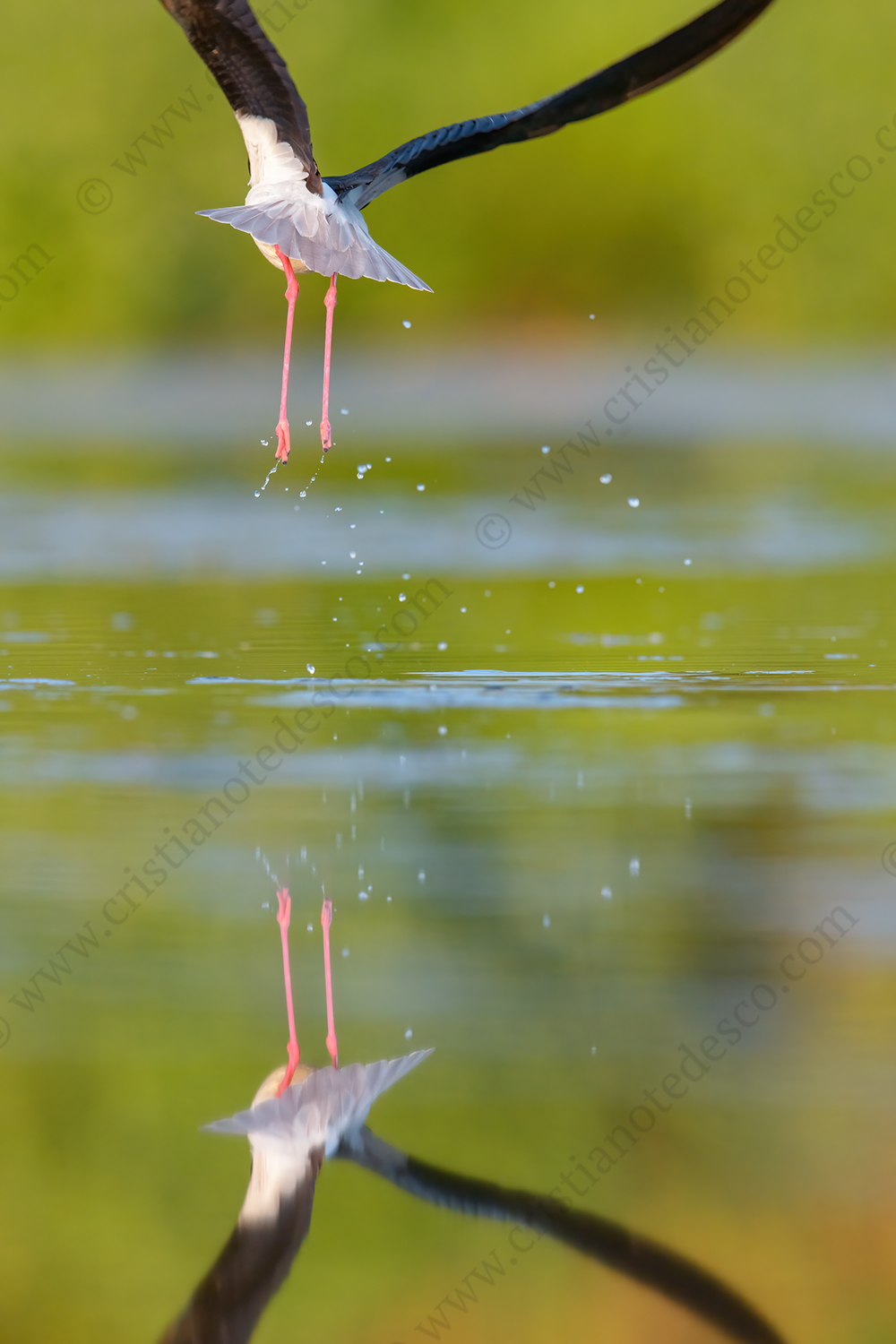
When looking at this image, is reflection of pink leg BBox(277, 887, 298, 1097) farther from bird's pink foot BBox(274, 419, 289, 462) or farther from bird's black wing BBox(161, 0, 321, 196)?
bird's black wing BBox(161, 0, 321, 196)

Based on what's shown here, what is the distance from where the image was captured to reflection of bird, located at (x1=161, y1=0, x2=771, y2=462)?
289 inches

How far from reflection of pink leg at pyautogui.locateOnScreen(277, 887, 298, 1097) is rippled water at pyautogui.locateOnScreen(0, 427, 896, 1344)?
0.03 metres

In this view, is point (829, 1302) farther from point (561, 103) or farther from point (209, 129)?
point (209, 129)

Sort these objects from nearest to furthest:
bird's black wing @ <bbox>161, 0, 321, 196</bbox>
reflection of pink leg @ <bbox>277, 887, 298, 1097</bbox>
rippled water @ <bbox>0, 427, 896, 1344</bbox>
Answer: rippled water @ <bbox>0, 427, 896, 1344</bbox> < reflection of pink leg @ <bbox>277, 887, 298, 1097</bbox> < bird's black wing @ <bbox>161, 0, 321, 196</bbox>

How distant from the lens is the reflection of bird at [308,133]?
734cm

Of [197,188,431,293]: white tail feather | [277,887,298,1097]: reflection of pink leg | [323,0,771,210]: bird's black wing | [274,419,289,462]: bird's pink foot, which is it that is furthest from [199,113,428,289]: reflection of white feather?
[277,887,298,1097]: reflection of pink leg

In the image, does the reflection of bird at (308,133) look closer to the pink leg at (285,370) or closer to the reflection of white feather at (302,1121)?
the pink leg at (285,370)

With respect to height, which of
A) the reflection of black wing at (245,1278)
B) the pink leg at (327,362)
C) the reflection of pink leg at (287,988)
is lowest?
the reflection of black wing at (245,1278)

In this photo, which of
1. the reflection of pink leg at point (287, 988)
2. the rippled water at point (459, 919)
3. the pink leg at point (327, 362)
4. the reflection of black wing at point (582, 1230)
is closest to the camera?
the reflection of black wing at point (582, 1230)

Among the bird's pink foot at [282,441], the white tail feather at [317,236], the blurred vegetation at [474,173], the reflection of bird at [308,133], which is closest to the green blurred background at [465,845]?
the bird's pink foot at [282,441]

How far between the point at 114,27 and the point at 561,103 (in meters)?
30.7

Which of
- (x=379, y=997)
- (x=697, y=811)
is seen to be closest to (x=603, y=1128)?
(x=379, y=997)

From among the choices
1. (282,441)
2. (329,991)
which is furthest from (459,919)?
(282,441)

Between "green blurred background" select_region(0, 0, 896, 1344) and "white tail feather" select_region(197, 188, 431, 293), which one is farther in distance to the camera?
"white tail feather" select_region(197, 188, 431, 293)
